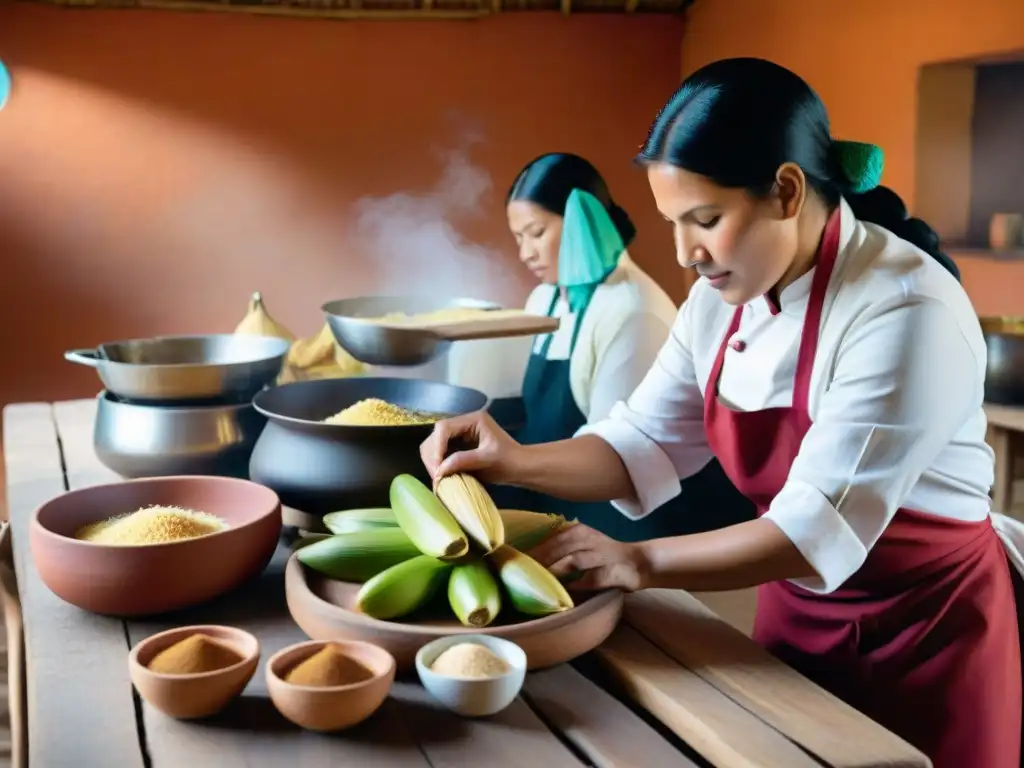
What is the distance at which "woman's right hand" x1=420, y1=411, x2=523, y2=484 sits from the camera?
1312 millimetres

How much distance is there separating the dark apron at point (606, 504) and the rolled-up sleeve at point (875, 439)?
931 mm

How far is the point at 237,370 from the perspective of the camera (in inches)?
62.4

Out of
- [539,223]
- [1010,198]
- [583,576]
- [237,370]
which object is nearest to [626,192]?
[1010,198]

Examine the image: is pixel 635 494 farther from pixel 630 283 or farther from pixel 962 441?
pixel 630 283

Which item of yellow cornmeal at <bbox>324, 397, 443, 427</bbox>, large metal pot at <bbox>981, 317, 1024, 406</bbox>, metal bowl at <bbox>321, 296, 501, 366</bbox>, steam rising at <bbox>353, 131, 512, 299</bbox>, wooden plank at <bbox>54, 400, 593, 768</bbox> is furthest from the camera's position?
steam rising at <bbox>353, 131, 512, 299</bbox>

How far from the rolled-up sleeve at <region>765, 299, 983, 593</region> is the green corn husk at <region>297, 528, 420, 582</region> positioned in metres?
0.42

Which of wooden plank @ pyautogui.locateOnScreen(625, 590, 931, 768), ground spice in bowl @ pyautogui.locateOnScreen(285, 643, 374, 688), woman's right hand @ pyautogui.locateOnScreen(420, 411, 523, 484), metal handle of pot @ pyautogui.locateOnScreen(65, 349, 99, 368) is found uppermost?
metal handle of pot @ pyautogui.locateOnScreen(65, 349, 99, 368)

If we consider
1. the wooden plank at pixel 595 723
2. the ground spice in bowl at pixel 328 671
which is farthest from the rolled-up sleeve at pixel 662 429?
the ground spice in bowl at pixel 328 671

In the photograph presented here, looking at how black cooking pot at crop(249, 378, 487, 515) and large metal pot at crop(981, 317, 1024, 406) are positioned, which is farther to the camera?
large metal pot at crop(981, 317, 1024, 406)

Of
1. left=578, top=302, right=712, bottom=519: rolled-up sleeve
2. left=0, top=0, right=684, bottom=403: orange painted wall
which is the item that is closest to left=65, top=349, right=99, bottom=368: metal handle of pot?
left=578, top=302, right=712, bottom=519: rolled-up sleeve

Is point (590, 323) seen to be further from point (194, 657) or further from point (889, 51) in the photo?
point (889, 51)

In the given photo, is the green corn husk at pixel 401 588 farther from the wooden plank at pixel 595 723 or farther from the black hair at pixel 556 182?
the black hair at pixel 556 182

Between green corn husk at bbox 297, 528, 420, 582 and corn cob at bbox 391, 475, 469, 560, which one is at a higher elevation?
corn cob at bbox 391, 475, 469, 560

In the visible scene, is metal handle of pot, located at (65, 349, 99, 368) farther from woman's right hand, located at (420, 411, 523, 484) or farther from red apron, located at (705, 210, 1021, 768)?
red apron, located at (705, 210, 1021, 768)
